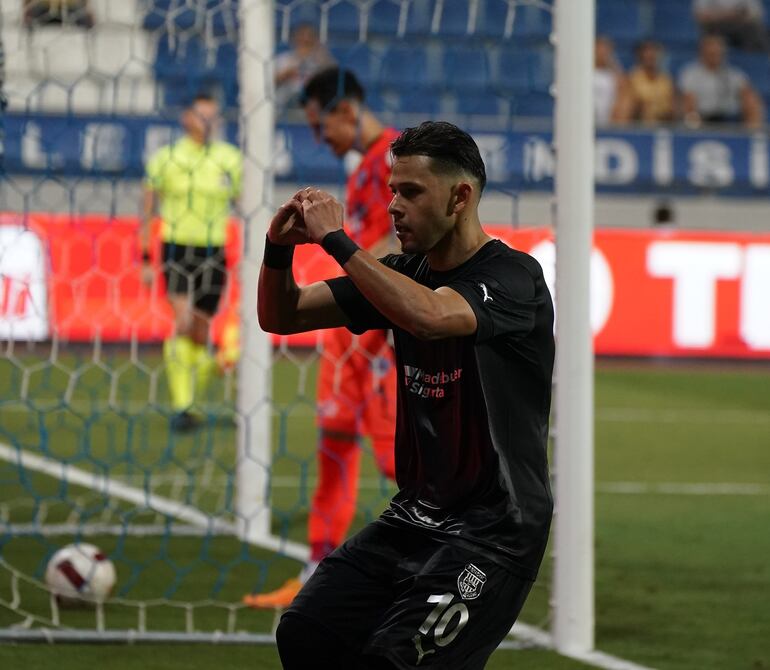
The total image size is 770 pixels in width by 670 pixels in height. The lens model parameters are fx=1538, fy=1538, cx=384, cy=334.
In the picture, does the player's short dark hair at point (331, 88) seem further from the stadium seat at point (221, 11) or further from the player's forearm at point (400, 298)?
the player's forearm at point (400, 298)

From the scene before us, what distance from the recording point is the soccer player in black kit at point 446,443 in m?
3.01

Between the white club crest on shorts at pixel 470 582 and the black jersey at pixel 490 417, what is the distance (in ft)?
0.17

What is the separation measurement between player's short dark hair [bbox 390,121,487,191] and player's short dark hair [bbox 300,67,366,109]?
7.09 feet

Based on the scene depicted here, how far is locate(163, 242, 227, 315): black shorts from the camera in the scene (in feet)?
27.8

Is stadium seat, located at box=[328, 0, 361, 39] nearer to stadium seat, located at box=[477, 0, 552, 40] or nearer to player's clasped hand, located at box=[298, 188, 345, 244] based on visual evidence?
stadium seat, located at box=[477, 0, 552, 40]

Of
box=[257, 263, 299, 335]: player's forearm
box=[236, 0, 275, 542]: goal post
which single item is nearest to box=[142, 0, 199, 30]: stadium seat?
box=[236, 0, 275, 542]: goal post

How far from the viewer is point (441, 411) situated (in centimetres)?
312

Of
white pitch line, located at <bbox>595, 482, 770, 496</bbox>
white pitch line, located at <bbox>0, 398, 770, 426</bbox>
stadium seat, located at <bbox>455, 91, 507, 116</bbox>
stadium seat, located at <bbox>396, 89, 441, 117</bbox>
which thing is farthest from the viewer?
stadium seat, located at <bbox>455, 91, 507, 116</bbox>

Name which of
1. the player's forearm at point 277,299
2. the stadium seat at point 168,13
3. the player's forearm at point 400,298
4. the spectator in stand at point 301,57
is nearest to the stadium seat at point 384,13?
the stadium seat at point 168,13

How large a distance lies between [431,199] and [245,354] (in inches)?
123

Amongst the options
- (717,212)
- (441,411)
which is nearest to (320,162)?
(717,212)

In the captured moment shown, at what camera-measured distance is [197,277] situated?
9.12 m

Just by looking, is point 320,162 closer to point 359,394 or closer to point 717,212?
point 717,212

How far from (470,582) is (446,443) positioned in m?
0.28
